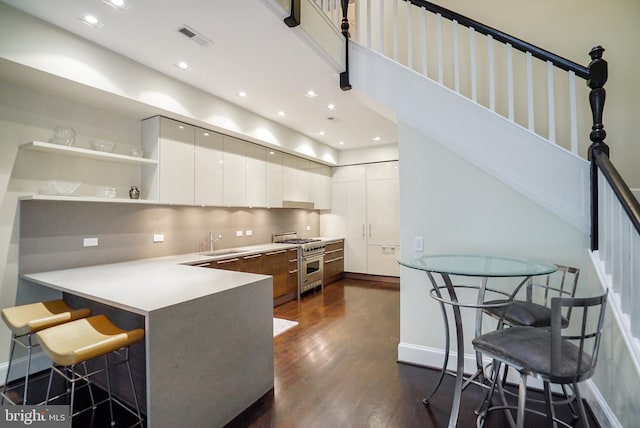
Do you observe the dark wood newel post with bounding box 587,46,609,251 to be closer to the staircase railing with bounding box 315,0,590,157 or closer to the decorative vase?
the staircase railing with bounding box 315,0,590,157

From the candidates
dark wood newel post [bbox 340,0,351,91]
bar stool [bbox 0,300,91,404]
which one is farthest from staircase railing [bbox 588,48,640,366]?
bar stool [bbox 0,300,91,404]

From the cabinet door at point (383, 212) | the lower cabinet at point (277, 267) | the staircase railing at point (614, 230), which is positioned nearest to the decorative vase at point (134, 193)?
the lower cabinet at point (277, 267)

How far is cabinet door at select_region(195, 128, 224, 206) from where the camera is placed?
3682 mm

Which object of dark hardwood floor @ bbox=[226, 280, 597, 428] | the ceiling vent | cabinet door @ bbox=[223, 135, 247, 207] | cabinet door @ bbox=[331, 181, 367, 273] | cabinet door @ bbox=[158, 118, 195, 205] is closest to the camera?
dark hardwood floor @ bbox=[226, 280, 597, 428]

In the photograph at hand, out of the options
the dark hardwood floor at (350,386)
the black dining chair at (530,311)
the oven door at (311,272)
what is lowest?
the dark hardwood floor at (350,386)

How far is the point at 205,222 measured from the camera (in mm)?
4172

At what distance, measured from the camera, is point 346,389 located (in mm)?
2301

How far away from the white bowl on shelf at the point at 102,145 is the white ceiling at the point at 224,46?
86cm

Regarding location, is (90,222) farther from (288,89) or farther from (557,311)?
(557,311)

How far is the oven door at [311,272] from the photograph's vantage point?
16.3 ft

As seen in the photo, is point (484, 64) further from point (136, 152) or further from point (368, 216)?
point (136, 152)

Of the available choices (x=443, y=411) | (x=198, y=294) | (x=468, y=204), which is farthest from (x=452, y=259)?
(x=198, y=294)

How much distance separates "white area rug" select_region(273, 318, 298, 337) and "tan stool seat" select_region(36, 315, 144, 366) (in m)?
1.91

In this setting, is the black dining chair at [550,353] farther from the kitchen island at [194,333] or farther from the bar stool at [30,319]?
the bar stool at [30,319]
